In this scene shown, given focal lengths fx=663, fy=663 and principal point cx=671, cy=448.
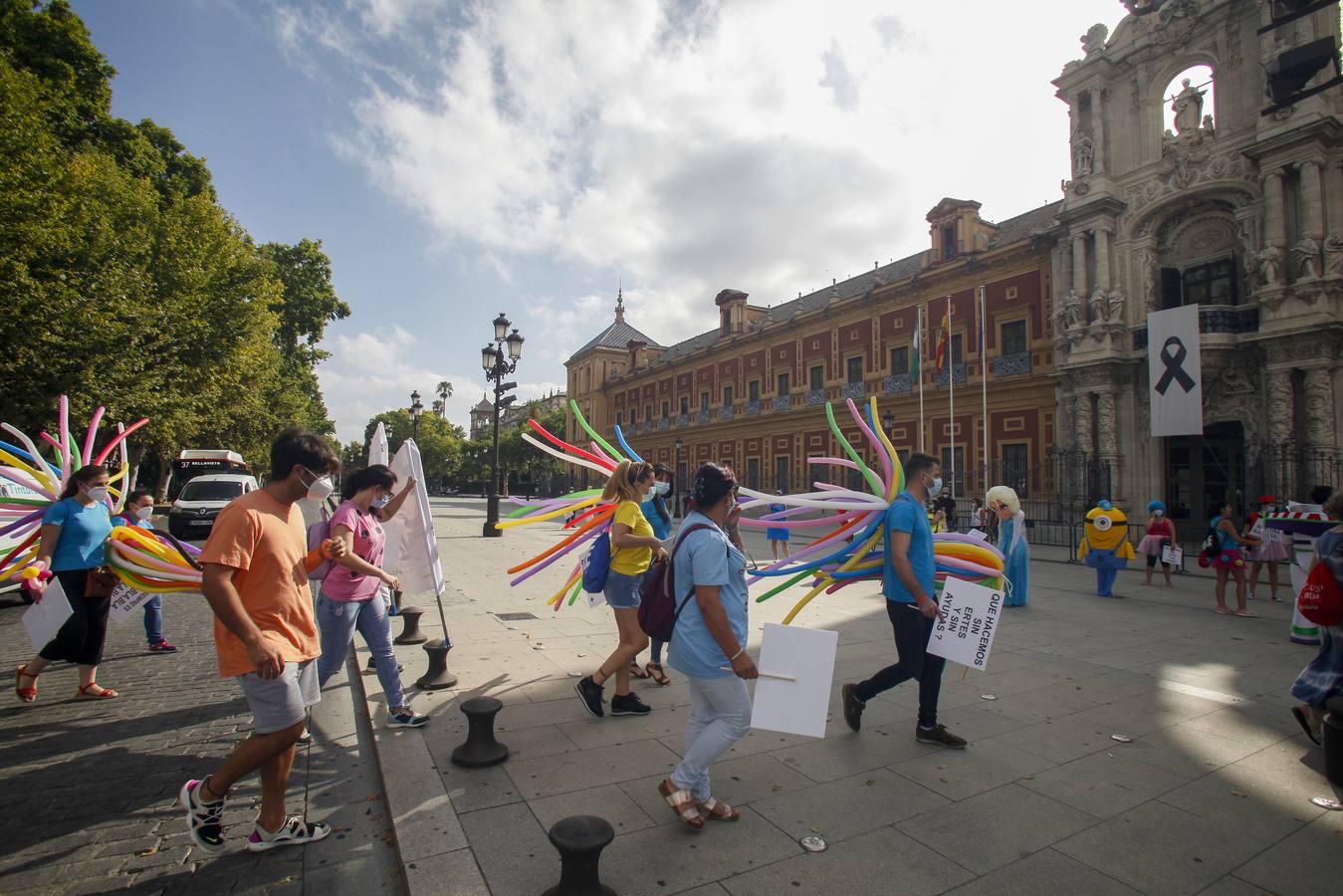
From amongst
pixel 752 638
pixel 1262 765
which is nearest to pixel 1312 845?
pixel 1262 765

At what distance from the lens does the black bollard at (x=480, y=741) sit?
400cm

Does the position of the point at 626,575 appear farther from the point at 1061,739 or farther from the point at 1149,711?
the point at 1149,711

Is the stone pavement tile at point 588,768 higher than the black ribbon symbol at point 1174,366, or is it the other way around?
the black ribbon symbol at point 1174,366

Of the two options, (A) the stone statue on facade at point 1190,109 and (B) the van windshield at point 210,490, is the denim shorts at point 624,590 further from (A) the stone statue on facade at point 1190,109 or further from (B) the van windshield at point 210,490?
(A) the stone statue on facade at point 1190,109

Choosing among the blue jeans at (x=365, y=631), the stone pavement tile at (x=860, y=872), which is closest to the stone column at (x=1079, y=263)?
the stone pavement tile at (x=860, y=872)

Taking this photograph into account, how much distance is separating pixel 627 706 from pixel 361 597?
206 cm

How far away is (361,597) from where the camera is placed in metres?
4.56

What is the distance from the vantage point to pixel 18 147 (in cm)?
1495

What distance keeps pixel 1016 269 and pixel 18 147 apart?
1169 inches

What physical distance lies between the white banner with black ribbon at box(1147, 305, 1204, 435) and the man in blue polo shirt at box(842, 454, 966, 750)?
17652mm

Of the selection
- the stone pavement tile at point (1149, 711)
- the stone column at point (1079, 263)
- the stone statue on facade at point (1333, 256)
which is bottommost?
the stone pavement tile at point (1149, 711)

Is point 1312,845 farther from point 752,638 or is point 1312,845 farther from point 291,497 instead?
point 291,497

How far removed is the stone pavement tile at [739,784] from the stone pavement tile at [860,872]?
59 centimetres

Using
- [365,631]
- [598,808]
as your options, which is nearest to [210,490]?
[365,631]
